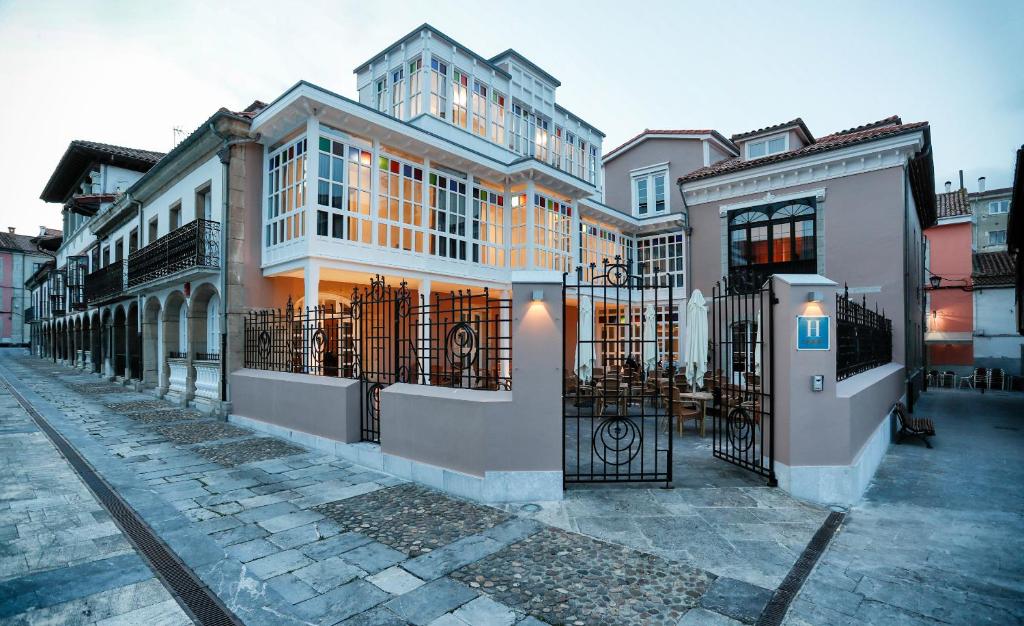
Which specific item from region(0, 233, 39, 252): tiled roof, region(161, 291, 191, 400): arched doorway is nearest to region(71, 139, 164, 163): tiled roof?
region(161, 291, 191, 400): arched doorway

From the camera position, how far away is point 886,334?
1264 centimetres

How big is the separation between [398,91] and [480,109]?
271 centimetres

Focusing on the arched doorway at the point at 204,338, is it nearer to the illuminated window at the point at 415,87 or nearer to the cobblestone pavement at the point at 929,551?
the illuminated window at the point at 415,87

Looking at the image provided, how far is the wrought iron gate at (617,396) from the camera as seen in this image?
579 centimetres

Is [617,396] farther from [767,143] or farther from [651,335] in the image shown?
[767,143]

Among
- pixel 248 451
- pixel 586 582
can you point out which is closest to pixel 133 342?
pixel 248 451

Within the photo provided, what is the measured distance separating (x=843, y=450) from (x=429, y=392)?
5114 mm

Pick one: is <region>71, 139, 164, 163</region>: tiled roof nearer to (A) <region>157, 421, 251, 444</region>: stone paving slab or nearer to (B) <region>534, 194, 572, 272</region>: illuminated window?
(A) <region>157, 421, 251, 444</region>: stone paving slab

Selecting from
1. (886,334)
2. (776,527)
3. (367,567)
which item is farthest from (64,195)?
(886,334)

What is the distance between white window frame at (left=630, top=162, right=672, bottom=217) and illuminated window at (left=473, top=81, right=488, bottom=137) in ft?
26.1

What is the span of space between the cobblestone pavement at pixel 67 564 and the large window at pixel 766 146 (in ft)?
64.8

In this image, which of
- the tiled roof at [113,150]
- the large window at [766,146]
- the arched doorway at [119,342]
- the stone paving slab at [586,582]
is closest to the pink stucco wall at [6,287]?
the tiled roof at [113,150]

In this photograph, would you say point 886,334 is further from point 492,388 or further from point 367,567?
point 367,567

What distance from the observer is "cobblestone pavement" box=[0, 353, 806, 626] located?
3465 millimetres
